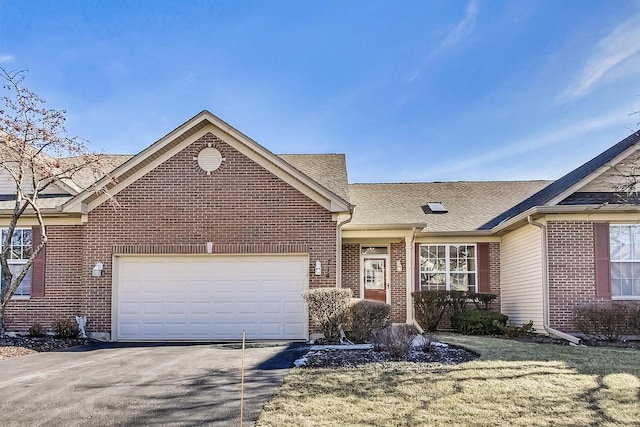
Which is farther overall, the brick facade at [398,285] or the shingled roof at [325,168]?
the shingled roof at [325,168]

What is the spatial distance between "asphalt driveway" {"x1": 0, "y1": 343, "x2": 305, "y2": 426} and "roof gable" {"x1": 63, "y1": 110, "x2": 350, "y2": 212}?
376 cm

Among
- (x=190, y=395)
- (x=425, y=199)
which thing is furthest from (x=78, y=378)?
(x=425, y=199)

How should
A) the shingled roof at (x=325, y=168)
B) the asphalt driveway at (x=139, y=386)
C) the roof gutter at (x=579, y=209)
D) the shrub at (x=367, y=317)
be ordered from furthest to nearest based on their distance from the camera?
1. the shingled roof at (x=325, y=168)
2. the roof gutter at (x=579, y=209)
3. the shrub at (x=367, y=317)
4. the asphalt driveway at (x=139, y=386)

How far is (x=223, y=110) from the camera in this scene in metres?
14.1

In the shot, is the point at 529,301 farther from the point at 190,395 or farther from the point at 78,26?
the point at 78,26

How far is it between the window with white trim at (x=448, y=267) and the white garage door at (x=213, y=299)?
5062 millimetres

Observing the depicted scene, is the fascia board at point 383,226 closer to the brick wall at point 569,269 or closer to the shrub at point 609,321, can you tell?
the brick wall at point 569,269

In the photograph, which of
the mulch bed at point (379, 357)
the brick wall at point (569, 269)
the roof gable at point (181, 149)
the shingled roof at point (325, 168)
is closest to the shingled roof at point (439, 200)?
the shingled roof at point (325, 168)

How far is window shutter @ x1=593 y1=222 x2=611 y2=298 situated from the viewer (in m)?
13.1

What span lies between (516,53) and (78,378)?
1343 cm

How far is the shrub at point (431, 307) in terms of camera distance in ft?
50.0

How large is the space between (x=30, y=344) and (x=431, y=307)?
10.0 metres

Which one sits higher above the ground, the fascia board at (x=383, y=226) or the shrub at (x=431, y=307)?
the fascia board at (x=383, y=226)

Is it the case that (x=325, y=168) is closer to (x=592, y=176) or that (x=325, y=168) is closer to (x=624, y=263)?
(x=592, y=176)
